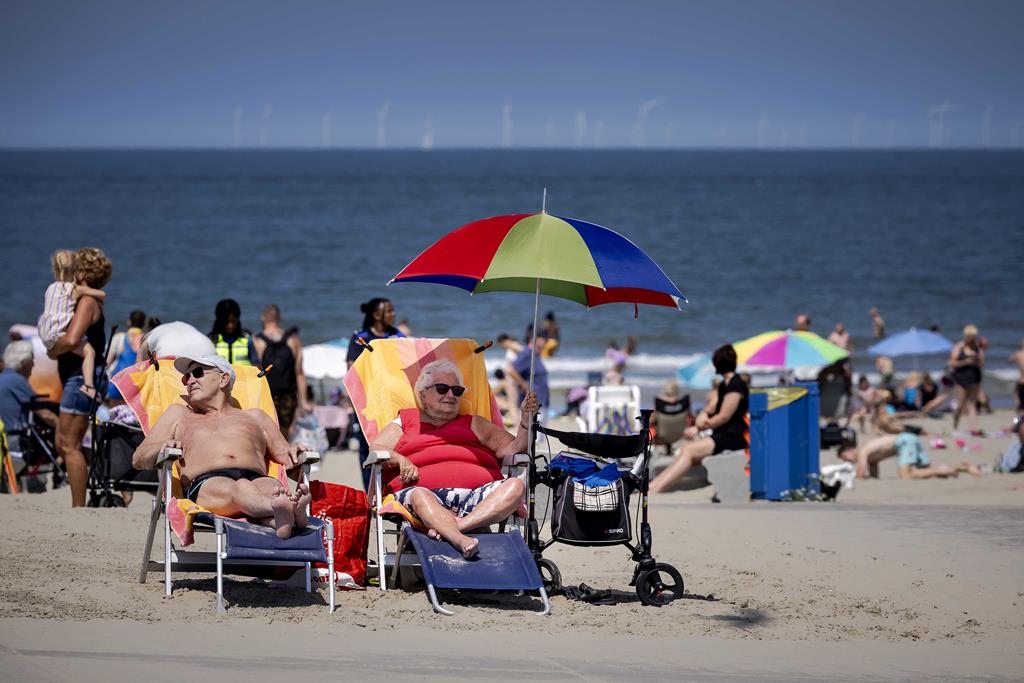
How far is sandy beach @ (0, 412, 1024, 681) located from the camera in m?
4.75

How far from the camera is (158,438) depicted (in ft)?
19.7

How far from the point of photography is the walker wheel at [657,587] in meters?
5.93

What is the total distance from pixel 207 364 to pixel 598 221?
59462mm

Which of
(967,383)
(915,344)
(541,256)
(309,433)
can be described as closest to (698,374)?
(967,383)

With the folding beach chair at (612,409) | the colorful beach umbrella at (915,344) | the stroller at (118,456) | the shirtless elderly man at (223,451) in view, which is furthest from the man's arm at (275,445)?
the colorful beach umbrella at (915,344)

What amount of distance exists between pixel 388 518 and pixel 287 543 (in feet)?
2.35

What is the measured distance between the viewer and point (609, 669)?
15.6 feet

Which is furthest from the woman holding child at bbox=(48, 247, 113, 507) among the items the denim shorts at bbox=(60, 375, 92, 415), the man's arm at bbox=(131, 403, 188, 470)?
the man's arm at bbox=(131, 403, 188, 470)

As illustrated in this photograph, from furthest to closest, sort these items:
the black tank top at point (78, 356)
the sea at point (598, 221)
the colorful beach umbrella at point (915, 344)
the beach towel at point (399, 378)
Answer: the sea at point (598, 221) → the colorful beach umbrella at point (915, 344) → the black tank top at point (78, 356) → the beach towel at point (399, 378)

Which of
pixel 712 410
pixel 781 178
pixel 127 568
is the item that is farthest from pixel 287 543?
pixel 781 178

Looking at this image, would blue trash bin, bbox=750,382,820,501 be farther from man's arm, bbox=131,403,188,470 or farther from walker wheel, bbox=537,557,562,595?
man's arm, bbox=131,403,188,470

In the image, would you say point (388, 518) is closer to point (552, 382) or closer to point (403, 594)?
point (403, 594)

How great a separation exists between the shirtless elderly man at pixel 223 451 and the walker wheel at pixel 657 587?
155cm

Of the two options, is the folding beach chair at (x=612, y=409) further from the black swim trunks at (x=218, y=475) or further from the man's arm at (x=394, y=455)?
the black swim trunks at (x=218, y=475)
